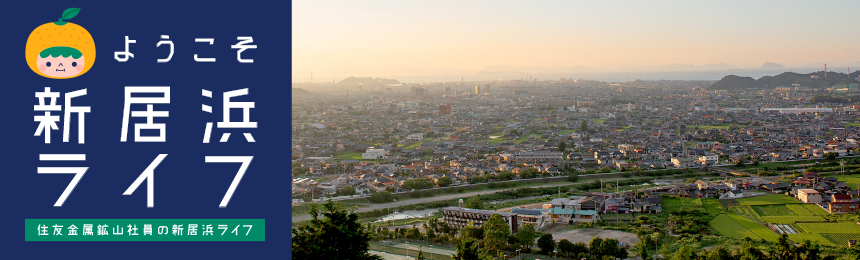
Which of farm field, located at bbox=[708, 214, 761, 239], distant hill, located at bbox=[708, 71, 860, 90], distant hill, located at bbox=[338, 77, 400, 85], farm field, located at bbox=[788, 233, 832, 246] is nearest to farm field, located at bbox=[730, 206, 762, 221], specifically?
farm field, located at bbox=[708, 214, 761, 239]

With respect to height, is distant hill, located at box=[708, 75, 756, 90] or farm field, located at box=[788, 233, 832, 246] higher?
distant hill, located at box=[708, 75, 756, 90]

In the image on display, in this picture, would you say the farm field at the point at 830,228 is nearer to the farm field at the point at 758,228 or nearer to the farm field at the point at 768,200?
the farm field at the point at 758,228

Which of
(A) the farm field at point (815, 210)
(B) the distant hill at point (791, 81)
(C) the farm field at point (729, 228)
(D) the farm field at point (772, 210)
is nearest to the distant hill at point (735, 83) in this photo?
(B) the distant hill at point (791, 81)

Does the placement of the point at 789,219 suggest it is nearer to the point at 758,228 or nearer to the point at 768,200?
the point at 758,228

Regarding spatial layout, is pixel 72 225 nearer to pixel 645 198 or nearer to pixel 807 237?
pixel 807 237

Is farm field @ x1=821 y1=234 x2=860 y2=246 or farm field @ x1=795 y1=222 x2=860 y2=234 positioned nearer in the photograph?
farm field @ x1=821 y1=234 x2=860 y2=246

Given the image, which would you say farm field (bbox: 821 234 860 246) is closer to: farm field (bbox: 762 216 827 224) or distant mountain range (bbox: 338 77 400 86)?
farm field (bbox: 762 216 827 224)

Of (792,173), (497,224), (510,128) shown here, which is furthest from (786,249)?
(510,128)

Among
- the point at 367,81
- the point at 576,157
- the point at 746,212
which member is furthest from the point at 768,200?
the point at 367,81
